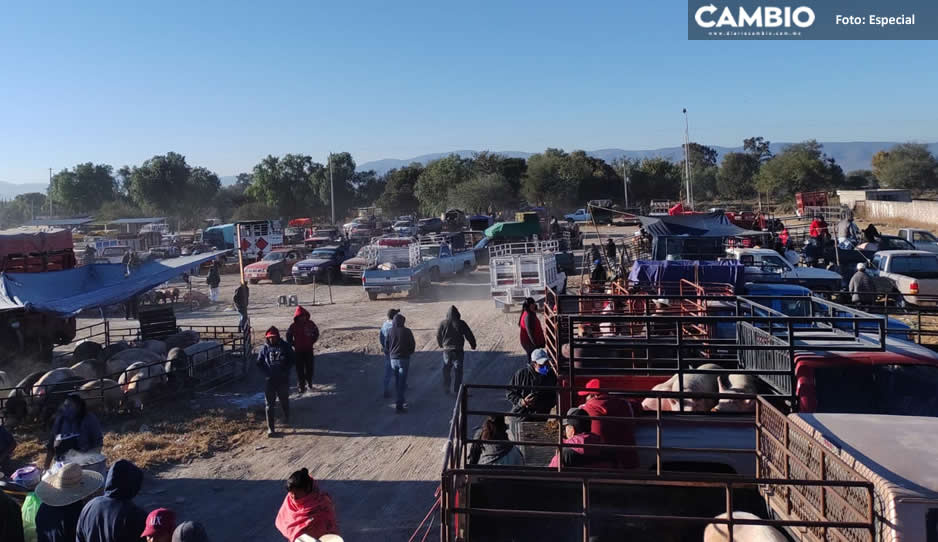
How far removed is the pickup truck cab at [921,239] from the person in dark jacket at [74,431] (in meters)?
23.9

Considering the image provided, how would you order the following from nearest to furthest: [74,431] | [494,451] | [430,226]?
[494,451] → [74,431] → [430,226]

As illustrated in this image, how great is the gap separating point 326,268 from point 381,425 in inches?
716

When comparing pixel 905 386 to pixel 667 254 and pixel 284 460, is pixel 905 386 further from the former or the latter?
pixel 667 254

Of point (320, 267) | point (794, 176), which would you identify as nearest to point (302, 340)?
point (320, 267)

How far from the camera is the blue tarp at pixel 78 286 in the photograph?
1192 centimetres

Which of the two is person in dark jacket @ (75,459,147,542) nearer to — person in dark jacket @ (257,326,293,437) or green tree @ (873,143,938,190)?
person in dark jacket @ (257,326,293,437)

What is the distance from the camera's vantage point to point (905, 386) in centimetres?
602

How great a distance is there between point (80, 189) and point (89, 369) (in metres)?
93.8

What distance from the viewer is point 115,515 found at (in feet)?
14.8

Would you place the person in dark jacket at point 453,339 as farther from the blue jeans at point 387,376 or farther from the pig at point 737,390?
the pig at point 737,390

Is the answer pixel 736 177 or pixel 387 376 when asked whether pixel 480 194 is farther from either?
→ pixel 387 376

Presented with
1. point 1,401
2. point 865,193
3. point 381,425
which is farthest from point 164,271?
point 865,193

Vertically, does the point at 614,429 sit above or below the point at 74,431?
above

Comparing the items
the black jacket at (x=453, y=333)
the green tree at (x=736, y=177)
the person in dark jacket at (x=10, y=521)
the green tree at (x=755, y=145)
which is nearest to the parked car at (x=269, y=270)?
the black jacket at (x=453, y=333)
